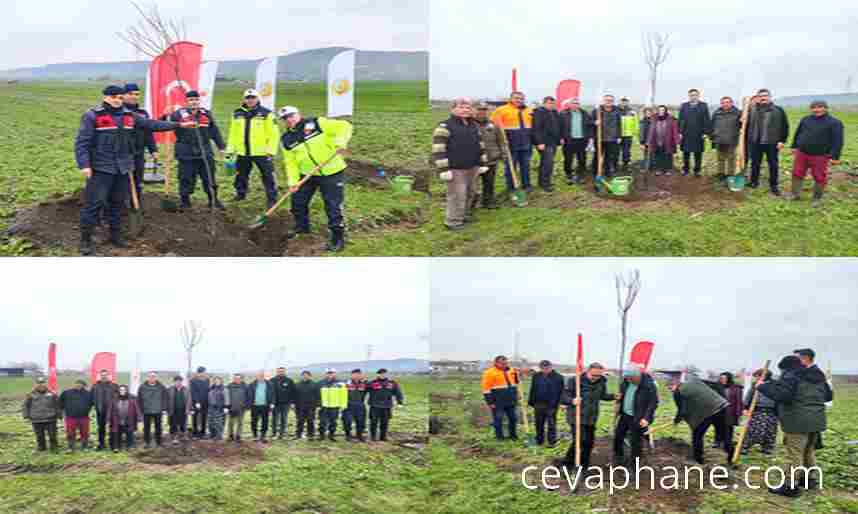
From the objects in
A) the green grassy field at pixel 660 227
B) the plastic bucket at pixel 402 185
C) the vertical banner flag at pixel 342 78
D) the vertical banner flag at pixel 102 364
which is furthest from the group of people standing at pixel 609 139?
the vertical banner flag at pixel 102 364

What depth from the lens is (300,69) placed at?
8320mm

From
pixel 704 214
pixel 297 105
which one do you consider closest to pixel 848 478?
pixel 704 214

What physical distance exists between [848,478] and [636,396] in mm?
1987

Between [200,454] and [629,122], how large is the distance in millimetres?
6311

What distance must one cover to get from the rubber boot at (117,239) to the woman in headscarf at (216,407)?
6.14 feet

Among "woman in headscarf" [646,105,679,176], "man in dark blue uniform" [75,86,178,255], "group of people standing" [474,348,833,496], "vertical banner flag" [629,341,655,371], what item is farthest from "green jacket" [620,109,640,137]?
"man in dark blue uniform" [75,86,178,255]

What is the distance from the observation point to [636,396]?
6285 millimetres

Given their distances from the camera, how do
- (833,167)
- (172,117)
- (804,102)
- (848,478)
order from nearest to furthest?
(848,478) → (172,117) → (804,102) → (833,167)

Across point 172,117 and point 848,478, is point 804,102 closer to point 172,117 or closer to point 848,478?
point 848,478

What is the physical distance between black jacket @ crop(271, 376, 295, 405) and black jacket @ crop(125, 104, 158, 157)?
2.82m

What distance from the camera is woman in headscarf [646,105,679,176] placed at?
865cm

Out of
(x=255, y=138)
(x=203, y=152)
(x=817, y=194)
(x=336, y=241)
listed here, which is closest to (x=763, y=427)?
(x=817, y=194)

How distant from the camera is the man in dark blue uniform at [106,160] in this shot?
6363 millimetres

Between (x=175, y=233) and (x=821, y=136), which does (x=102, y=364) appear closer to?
(x=175, y=233)
